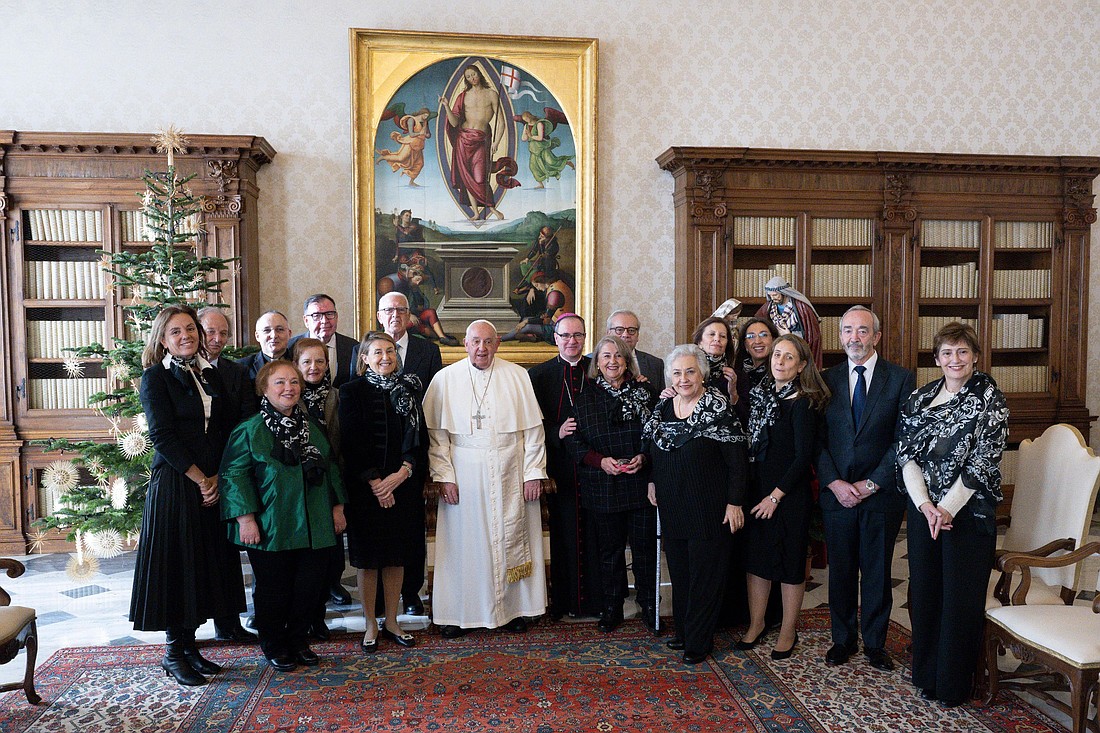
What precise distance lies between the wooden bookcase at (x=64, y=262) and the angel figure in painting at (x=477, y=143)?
4.72ft

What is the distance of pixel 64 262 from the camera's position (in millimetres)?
5820

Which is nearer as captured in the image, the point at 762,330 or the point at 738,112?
the point at 762,330

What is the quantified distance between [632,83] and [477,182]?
1.49 metres

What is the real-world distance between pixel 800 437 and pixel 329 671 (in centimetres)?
244

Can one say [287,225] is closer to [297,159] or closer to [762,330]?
[297,159]

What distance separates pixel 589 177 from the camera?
6355mm

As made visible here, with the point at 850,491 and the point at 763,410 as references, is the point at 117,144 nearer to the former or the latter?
the point at 763,410

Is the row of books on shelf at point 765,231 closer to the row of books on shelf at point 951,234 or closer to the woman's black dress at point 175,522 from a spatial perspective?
the row of books on shelf at point 951,234

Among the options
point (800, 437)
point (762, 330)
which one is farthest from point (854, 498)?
point (762, 330)

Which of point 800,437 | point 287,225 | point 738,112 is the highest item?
point 738,112

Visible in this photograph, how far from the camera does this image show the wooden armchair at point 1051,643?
9.21 feet

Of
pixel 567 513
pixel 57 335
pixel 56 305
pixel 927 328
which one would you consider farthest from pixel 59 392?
pixel 927 328

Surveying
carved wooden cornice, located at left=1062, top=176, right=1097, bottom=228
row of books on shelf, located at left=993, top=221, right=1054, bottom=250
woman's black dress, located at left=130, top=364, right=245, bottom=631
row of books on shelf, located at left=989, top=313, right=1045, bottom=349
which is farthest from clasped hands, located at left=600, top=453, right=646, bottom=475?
carved wooden cornice, located at left=1062, top=176, right=1097, bottom=228

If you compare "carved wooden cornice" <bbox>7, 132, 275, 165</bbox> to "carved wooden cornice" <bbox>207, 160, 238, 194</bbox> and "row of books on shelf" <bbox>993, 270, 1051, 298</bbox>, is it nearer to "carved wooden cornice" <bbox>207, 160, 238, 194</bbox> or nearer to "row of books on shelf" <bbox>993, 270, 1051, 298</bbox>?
"carved wooden cornice" <bbox>207, 160, 238, 194</bbox>
